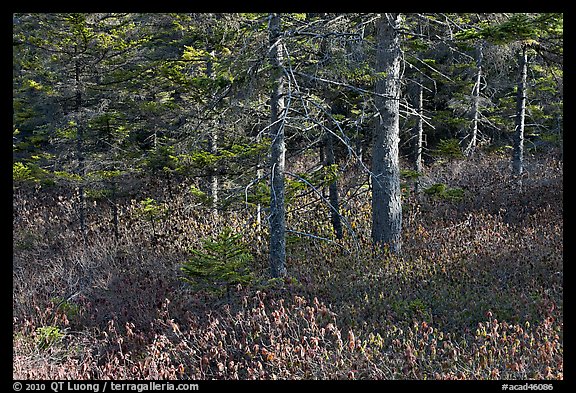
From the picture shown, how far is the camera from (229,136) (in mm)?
12469

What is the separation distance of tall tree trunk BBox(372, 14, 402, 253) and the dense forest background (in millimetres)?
41

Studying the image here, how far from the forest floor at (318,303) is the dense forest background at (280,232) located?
0.14 ft

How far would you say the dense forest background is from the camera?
609 cm

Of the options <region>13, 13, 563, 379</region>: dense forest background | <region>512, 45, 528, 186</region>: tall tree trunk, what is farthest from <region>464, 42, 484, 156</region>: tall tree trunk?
<region>512, 45, 528, 186</region>: tall tree trunk

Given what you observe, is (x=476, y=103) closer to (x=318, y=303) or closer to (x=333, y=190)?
(x=333, y=190)

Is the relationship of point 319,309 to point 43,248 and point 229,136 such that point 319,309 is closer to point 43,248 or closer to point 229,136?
point 229,136

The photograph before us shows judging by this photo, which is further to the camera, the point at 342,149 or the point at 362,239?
the point at 342,149

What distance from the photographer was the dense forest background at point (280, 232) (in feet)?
20.0

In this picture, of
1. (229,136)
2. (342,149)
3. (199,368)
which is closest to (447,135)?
(342,149)

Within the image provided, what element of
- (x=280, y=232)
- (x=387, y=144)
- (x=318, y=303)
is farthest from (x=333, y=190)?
(x=318, y=303)

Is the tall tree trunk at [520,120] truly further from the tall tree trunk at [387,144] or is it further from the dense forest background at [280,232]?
the tall tree trunk at [387,144]

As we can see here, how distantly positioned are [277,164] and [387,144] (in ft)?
9.24

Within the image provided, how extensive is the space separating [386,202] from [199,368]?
538 cm

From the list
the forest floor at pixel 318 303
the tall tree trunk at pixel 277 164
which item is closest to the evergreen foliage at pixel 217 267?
the forest floor at pixel 318 303
